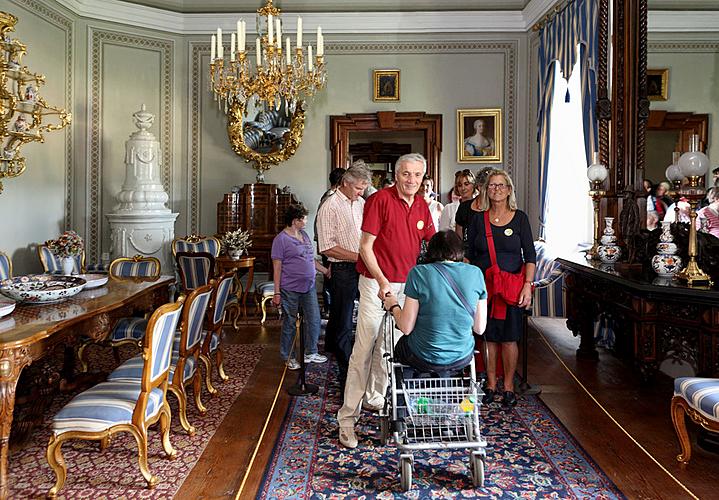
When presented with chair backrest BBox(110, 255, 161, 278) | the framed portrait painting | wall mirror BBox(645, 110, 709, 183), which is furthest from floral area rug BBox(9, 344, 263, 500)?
the framed portrait painting

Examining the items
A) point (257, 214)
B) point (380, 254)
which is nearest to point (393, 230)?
point (380, 254)

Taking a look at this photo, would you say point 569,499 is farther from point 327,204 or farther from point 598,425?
point 327,204

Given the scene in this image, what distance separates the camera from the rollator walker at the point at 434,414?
291 cm

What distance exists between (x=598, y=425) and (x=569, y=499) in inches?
44.1

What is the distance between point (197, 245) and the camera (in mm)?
7734

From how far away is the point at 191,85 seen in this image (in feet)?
28.5

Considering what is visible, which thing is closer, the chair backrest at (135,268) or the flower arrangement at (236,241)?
the chair backrest at (135,268)

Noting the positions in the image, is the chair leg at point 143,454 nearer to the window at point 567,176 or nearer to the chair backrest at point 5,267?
the chair backrest at point 5,267

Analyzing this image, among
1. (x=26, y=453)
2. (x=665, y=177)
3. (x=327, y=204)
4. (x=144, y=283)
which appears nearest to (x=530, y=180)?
(x=665, y=177)

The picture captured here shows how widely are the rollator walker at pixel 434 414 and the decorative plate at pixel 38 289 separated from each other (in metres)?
2.16

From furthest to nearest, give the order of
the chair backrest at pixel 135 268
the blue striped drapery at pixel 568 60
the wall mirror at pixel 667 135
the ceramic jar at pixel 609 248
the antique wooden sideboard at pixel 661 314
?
the blue striped drapery at pixel 568 60 → the chair backrest at pixel 135 268 → the ceramic jar at pixel 609 248 → the wall mirror at pixel 667 135 → the antique wooden sideboard at pixel 661 314

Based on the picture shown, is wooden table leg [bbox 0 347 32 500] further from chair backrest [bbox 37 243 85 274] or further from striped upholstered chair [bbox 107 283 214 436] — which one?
chair backrest [bbox 37 243 85 274]

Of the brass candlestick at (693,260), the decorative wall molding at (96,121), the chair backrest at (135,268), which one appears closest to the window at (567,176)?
the brass candlestick at (693,260)

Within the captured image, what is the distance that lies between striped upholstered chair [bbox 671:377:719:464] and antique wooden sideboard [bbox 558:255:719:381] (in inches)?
29.6
